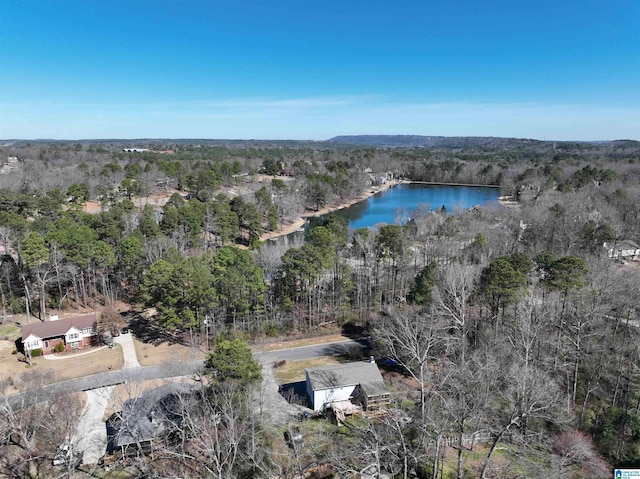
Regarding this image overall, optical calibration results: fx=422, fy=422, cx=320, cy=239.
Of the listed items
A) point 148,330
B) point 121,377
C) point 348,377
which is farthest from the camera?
point 148,330

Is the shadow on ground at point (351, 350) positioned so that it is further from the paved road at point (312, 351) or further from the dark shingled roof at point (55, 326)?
the dark shingled roof at point (55, 326)

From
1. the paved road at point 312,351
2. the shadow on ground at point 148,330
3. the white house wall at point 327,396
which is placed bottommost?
the paved road at point 312,351

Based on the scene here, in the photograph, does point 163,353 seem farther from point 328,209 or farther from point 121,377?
point 328,209

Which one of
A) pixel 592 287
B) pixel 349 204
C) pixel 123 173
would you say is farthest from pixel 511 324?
pixel 123 173

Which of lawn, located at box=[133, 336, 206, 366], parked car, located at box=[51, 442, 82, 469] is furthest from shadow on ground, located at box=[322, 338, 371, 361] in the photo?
parked car, located at box=[51, 442, 82, 469]

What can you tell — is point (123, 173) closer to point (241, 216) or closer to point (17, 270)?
point (241, 216)

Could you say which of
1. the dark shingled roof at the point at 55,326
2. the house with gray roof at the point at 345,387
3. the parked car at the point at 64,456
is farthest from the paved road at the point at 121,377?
the house with gray roof at the point at 345,387

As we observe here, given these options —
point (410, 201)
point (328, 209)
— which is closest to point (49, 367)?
point (328, 209)
